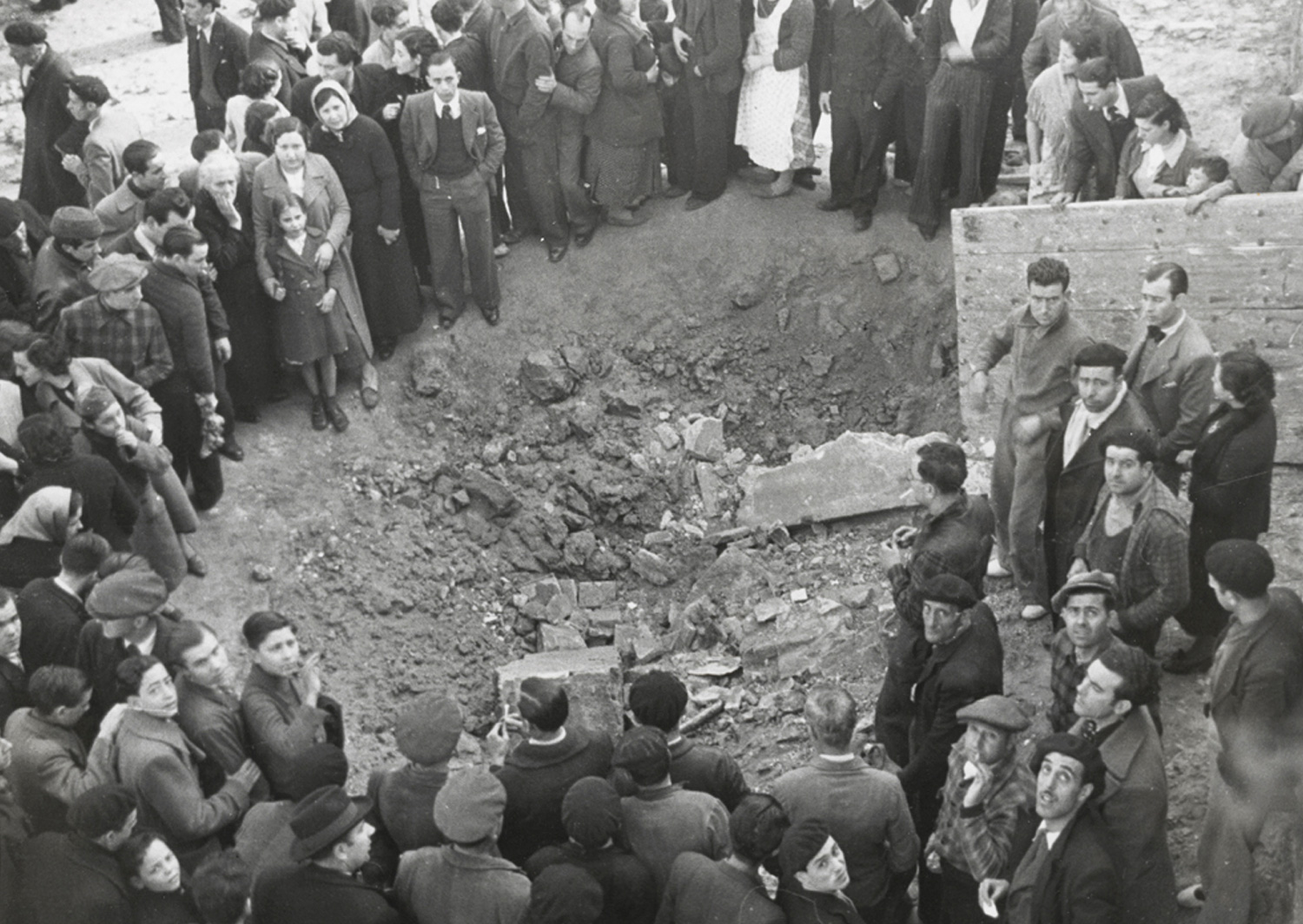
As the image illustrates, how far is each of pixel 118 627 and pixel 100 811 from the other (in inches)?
53.9

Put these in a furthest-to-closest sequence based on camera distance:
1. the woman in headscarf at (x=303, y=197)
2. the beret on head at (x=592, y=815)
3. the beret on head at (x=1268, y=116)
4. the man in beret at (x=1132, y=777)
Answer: the woman in headscarf at (x=303, y=197) < the beret on head at (x=1268, y=116) < the man in beret at (x=1132, y=777) < the beret on head at (x=592, y=815)

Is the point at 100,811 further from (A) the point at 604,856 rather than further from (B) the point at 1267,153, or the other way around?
(B) the point at 1267,153

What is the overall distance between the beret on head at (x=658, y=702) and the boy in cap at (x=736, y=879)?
711 millimetres

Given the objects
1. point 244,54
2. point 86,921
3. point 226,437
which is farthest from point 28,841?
point 244,54

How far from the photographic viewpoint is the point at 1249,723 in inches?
222

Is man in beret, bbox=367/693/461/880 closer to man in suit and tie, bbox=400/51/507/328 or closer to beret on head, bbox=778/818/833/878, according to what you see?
beret on head, bbox=778/818/833/878

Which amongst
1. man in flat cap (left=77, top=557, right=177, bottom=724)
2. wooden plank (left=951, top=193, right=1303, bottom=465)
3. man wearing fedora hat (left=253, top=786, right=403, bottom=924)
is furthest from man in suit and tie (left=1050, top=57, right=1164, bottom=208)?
man wearing fedora hat (left=253, top=786, right=403, bottom=924)

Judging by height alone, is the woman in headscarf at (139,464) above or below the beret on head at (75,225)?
below

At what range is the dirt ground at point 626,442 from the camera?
8695 mm

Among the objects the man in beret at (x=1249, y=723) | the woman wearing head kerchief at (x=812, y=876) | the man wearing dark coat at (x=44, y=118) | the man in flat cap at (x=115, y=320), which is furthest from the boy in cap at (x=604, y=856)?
the man wearing dark coat at (x=44, y=118)

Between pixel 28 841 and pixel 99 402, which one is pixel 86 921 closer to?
pixel 28 841

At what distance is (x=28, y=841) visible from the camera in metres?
5.20

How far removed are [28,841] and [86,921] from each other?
39 centimetres

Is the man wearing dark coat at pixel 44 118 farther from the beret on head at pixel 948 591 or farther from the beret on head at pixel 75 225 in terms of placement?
the beret on head at pixel 948 591
